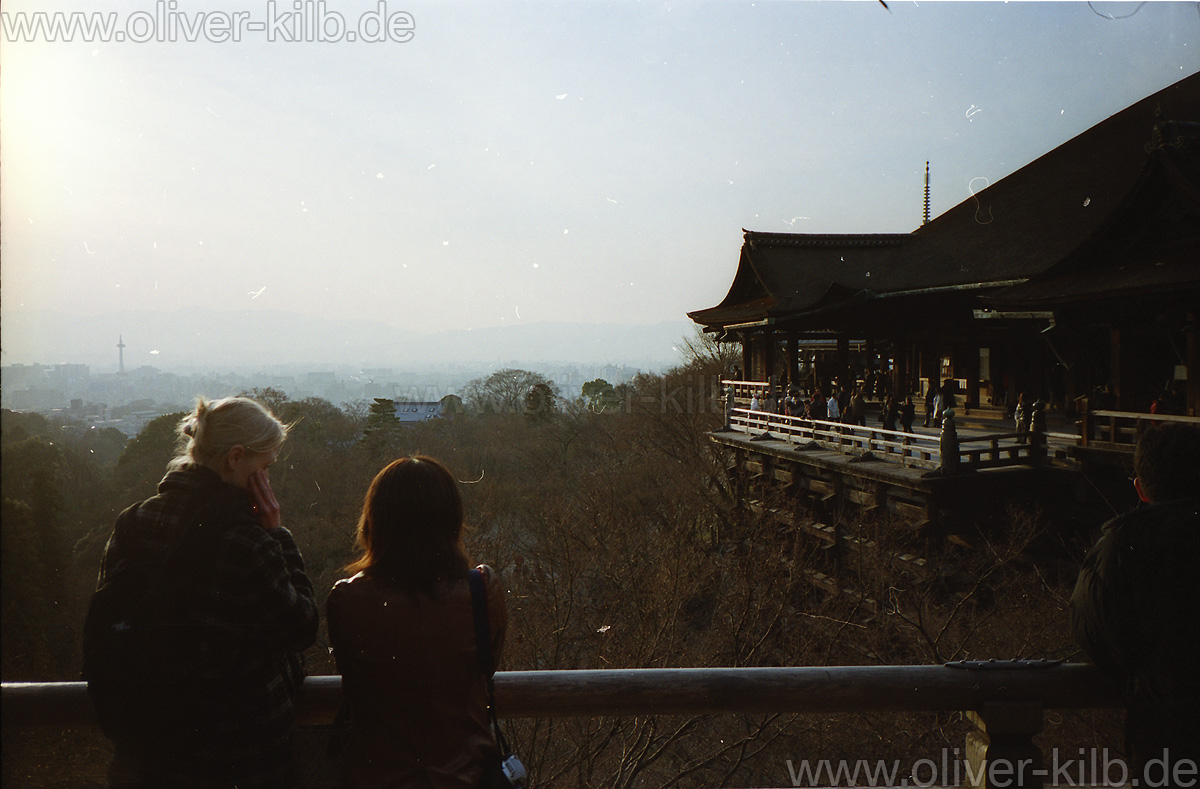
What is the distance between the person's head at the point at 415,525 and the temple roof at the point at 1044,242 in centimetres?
1143

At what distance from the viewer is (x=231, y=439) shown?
1.81m

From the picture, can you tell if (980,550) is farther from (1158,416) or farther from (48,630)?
(48,630)

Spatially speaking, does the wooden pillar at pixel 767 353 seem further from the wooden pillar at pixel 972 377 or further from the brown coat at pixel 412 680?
the brown coat at pixel 412 680

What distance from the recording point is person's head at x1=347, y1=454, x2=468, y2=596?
1.80 metres

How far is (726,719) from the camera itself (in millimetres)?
13539

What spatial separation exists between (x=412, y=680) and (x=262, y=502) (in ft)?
2.03

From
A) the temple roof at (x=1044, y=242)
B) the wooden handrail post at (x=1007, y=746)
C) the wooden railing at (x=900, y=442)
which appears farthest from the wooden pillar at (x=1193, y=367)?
the wooden handrail post at (x=1007, y=746)

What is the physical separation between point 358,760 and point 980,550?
14222 millimetres

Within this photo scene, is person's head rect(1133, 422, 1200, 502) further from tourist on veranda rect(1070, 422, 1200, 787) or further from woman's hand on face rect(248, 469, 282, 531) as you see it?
woman's hand on face rect(248, 469, 282, 531)

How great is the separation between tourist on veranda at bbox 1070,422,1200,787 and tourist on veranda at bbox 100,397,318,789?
2.30 metres

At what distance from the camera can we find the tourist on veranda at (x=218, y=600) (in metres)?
1.74

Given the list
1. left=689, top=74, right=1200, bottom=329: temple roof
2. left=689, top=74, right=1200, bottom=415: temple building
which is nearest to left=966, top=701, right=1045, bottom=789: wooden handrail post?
left=689, top=74, right=1200, bottom=415: temple building

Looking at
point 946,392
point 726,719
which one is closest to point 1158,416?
point 946,392

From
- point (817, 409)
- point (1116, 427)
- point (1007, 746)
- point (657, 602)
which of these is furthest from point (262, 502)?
point (817, 409)
